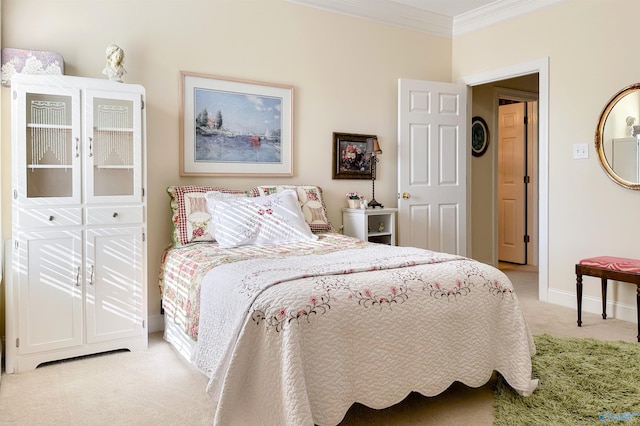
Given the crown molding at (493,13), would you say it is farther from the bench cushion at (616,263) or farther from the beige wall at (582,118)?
the bench cushion at (616,263)

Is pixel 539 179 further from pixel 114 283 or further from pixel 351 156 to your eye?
pixel 114 283

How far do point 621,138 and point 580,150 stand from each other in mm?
333

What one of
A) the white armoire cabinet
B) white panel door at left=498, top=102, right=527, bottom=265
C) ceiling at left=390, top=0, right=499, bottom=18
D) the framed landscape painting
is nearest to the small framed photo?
the framed landscape painting

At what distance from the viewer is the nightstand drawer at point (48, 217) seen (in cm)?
270

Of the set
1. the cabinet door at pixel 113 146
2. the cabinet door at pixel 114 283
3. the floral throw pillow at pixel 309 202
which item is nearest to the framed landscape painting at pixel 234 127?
the floral throw pillow at pixel 309 202

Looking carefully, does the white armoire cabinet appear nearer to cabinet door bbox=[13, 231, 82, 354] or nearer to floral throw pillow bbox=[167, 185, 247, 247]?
cabinet door bbox=[13, 231, 82, 354]

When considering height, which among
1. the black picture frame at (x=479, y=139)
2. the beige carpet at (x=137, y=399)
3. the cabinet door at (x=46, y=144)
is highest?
the black picture frame at (x=479, y=139)

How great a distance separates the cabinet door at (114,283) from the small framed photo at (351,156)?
1.97m

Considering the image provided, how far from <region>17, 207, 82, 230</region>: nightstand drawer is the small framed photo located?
2238 mm

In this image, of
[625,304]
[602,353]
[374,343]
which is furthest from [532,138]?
[374,343]

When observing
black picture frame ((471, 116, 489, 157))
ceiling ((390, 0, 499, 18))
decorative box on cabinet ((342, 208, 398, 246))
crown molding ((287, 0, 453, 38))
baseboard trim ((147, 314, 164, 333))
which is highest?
ceiling ((390, 0, 499, 18))

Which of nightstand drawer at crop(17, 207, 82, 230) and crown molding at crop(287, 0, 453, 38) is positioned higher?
crown molding at crop(287, 0, 453, 38)

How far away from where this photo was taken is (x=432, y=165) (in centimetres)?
475

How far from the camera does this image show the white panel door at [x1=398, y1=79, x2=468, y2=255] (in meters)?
4.61
